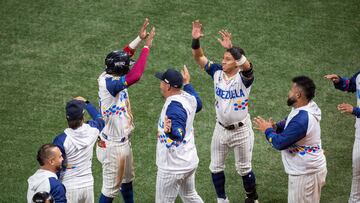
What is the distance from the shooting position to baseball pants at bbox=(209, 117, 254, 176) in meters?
7.81

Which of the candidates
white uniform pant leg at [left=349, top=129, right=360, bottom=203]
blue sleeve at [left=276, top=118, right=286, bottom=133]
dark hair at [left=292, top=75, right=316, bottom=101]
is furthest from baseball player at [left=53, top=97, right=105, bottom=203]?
white uniform pant leg at [left=349, top=129, right=360, bottom=203]

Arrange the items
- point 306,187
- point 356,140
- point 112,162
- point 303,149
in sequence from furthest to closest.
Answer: point 356,140 → point 112,162 → point 306,187 → point 303,149

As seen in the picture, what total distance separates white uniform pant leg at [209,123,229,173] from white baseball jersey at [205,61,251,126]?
0.17 metres

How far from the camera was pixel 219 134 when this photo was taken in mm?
7891

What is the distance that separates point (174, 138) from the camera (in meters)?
6.71

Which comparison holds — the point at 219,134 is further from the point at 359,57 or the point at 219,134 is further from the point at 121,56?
the point at 359,57

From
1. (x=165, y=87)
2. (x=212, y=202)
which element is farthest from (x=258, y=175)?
(x=165, y=87)

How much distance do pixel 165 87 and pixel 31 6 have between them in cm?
595

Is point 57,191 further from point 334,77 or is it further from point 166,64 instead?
point 166,64

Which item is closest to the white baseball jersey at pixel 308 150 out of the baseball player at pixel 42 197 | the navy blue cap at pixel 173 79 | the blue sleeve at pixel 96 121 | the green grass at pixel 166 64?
the navy blue cap at pixel 173 79

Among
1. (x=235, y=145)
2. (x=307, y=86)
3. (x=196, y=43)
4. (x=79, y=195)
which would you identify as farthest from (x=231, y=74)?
(x=79, y=195)

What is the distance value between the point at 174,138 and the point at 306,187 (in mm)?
1575

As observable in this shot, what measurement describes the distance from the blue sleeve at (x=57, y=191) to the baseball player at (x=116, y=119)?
1.42m

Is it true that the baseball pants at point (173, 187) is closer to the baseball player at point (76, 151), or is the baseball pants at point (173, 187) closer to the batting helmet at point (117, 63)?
the baseball player at point (76, 151)
